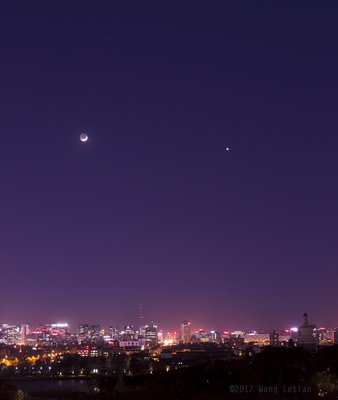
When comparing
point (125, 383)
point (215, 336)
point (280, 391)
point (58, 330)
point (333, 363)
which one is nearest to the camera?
point (280, 391)

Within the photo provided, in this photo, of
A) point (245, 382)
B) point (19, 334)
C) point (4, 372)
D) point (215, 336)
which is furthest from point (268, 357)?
point (19, 334)

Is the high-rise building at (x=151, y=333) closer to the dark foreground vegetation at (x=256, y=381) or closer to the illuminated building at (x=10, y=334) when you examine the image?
the illuminated building at (x=10, y=334)

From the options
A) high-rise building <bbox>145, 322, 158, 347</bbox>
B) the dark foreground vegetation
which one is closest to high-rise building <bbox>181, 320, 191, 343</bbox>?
high-rise building <bbox>145, 322, 158, 347</bbox>

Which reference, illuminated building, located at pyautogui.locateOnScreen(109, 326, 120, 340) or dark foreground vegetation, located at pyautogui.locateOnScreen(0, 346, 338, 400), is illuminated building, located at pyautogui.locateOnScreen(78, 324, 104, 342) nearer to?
illuminated building, located at pyautogui.locateOnScreen(109, 326, 120, 340)

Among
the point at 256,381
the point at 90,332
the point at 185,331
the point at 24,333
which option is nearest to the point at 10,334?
the point at 24,333

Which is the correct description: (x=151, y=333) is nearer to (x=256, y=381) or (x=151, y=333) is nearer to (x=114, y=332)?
(x=114, y=332)

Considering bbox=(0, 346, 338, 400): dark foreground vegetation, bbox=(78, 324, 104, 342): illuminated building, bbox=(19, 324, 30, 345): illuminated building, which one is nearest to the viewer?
bbox=(0, 346, 338, 400): dark foreground vegetation

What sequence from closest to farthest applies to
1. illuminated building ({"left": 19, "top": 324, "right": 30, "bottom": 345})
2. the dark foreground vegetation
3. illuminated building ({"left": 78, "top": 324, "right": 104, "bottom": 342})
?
1. the dark foreground vegetation
2. illuminated building ({"left": 19, "top": 324, "right": 30, "bottom": 345})
3. illuminated building ({"left": 78, "top": 324, "right": 104, "bottom": 342})

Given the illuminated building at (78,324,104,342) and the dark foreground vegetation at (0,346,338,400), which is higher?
the illuminated building at (78,324,104,342)

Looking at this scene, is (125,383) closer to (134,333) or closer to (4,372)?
(4,372)

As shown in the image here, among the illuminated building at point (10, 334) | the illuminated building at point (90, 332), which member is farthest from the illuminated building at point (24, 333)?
the illuminated building at point (90, 332)

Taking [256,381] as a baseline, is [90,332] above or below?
above
